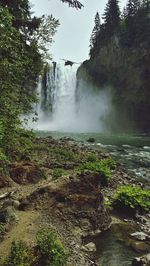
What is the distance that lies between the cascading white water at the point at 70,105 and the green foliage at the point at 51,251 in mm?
63721

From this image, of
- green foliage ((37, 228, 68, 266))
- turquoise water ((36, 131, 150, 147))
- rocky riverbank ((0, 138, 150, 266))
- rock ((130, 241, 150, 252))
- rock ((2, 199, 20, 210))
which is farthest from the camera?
turquoise water ((36, 131, 150, 147))

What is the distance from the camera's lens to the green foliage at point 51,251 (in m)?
8.30

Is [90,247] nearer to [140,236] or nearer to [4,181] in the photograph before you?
[140,236]

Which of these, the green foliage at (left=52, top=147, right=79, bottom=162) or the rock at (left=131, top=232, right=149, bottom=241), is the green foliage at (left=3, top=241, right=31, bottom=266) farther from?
the green foliage at (left=52, top=147, right=79, bottom=162)

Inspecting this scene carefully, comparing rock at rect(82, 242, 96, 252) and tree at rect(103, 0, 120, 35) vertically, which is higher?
tree at rect(103, 0, 120, 35)

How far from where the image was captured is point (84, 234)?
435 inches

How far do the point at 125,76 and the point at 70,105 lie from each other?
1537 cm

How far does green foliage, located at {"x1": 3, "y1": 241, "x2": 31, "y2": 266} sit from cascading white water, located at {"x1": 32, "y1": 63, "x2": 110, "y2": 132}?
2533 inches

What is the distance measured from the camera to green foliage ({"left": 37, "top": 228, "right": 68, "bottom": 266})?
27.2 ft

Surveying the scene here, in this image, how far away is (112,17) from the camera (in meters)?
88.1

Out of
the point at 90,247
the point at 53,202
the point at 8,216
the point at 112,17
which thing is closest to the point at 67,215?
the point at 53,202

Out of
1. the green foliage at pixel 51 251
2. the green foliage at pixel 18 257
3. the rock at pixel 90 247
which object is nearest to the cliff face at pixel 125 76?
the rock at pixel 90 247

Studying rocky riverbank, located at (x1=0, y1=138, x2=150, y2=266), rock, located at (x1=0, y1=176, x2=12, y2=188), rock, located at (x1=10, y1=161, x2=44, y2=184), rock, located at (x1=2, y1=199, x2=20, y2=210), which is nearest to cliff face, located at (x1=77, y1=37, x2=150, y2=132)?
rock, located at (x1=10, y1=161, x2=44, y2=184)

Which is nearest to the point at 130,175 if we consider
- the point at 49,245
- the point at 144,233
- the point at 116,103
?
the point at 144,233
